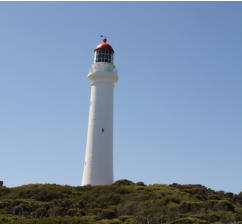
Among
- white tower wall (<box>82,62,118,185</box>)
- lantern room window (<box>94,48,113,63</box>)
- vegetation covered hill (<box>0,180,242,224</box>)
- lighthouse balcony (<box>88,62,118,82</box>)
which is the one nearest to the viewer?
vegetation covered hill (<box>0,180,242,224</box>)

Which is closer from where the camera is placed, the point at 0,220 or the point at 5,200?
the point at 0,220

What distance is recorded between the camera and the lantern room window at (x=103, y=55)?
111ft

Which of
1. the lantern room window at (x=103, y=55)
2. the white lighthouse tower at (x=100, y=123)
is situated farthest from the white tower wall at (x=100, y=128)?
the lantern room window at (x=103, y=55)

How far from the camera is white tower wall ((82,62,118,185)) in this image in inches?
1182

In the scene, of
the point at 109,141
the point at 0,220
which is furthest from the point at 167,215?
the point at 109,141

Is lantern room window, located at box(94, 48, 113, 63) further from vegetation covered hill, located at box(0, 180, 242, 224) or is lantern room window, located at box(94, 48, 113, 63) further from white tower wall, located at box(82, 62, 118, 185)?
vegetation covered hill, located at box(0, 180, 242, 224)

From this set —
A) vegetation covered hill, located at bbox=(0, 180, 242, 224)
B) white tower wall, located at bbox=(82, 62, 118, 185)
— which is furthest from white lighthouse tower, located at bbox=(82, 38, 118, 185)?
vegetation covered hill, located at bbox=(0, 180, 242, 224)

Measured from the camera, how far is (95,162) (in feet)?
98.6

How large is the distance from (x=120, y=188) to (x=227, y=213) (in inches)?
366

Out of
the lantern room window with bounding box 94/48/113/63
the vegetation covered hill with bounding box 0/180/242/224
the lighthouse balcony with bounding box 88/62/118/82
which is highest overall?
the lantern room window with bounding box 94/48/113/63

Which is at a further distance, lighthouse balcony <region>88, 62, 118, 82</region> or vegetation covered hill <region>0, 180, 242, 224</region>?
lighthouse balcony <region>88, 62, 118, 82</region>

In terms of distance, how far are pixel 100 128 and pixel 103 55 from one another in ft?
26.4

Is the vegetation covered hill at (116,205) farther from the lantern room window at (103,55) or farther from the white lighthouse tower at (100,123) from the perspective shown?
the lantern room window at (103,55)

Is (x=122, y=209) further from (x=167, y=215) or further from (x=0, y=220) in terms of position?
A: (x=0, y=220)
